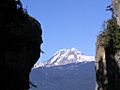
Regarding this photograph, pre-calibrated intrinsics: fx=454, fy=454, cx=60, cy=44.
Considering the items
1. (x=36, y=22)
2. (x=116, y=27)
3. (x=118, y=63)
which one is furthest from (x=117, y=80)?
(x=36, y=22)

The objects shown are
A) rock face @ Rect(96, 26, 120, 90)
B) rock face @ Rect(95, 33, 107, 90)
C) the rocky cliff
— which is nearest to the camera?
the rocky cliff

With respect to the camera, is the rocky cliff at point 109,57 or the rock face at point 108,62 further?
the rock face at point 108,62

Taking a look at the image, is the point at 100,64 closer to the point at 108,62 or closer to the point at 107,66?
the point at 108,62

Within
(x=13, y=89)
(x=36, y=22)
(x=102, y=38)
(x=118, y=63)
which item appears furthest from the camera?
(x=102, y=38)

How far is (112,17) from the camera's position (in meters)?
66.4

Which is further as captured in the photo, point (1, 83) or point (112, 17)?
point (112, 17)

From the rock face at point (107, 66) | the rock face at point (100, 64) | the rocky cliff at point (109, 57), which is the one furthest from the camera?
the rock face at point (100, 64)

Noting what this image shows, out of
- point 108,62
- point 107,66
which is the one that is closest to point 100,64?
point 108,62

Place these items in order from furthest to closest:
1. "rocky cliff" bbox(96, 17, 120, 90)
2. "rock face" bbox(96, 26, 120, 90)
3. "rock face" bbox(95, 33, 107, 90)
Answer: "rock face" bbox(95, 33, 107, 90), "rock face" bbox(96, 26, 120, 90), "rocky cliff" bbox(96, 17, 120, 90)

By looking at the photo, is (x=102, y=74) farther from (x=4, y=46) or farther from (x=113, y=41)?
(x=4, y=46)

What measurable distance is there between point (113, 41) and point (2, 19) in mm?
50334

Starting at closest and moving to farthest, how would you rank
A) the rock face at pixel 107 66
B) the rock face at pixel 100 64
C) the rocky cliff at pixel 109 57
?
the rocky cliff at pixel 109 57
the rock face at pixel 107 66
the rock face at pixel 100 64

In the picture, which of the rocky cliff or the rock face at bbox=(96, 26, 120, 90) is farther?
the rock face at bbox=(96, 26, 120, 90)

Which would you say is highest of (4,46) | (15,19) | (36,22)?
(36,22)
